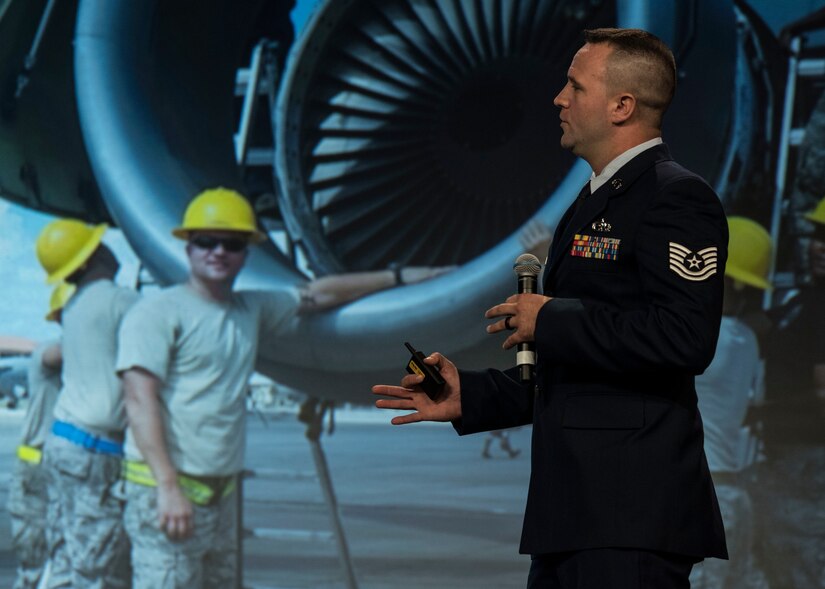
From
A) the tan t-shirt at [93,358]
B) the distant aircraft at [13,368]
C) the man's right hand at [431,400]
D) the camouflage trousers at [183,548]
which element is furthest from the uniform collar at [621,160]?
the distant aircraft at [13,368]

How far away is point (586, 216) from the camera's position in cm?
112

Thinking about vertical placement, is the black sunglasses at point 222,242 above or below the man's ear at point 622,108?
below

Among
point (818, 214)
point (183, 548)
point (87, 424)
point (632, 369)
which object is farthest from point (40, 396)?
point (632, 369)

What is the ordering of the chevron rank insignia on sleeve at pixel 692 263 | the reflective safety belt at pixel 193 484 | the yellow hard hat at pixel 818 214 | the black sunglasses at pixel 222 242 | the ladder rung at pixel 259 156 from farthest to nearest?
the ladder rung at pixel 259 156 < the black sunglasses at pixel 222 242 < the reflective safety belt at pixel 193 484 < the yellow hard hat at pixel 818 214 < the chevron rank insignia on sleeve at pixel 692 263

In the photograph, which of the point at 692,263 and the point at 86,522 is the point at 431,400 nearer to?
the point at 692,263

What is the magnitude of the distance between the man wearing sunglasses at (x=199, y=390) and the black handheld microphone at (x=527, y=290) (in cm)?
202

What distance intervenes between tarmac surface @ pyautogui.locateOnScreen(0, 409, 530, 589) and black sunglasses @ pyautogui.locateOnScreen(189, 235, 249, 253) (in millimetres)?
464

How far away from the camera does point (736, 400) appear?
2883 millimetres

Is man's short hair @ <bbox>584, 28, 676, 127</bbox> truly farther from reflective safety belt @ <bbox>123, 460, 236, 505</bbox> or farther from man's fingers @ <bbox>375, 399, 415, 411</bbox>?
reflective safety belt @ <bbox>123, 460, 236, 505</bbox>

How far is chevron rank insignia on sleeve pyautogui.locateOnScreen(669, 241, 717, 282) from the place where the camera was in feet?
3.34

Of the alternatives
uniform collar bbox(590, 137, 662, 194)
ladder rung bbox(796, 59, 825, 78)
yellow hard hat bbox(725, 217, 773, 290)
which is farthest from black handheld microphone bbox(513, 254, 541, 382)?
ladder rung bbox(796, 59, 825, 78)

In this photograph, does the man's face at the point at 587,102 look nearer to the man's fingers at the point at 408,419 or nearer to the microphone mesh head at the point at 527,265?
the microphone mesh head at the point at 527,265

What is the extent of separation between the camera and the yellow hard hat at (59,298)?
3.43 meters

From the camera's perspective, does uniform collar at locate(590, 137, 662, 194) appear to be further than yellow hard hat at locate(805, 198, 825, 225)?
No
